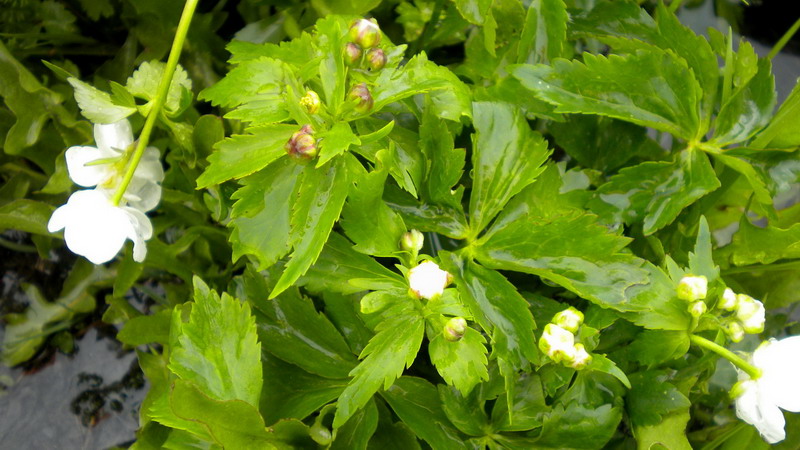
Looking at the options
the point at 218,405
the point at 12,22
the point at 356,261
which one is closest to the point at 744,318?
the point at 356,261

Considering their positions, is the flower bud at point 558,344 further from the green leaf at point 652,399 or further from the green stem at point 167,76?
the green stem at point 167,76

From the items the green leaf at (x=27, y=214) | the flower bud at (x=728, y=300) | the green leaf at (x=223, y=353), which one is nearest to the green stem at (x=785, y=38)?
the flower bud at (x=728, y=300)

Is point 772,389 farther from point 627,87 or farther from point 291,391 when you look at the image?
point 291,391

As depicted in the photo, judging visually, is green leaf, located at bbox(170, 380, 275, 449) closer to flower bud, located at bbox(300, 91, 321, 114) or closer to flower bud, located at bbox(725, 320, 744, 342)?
flower bud, located at bbox(300, 91, 321, 114)

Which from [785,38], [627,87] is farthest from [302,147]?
[785,38]

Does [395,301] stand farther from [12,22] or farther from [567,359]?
[12,22]
